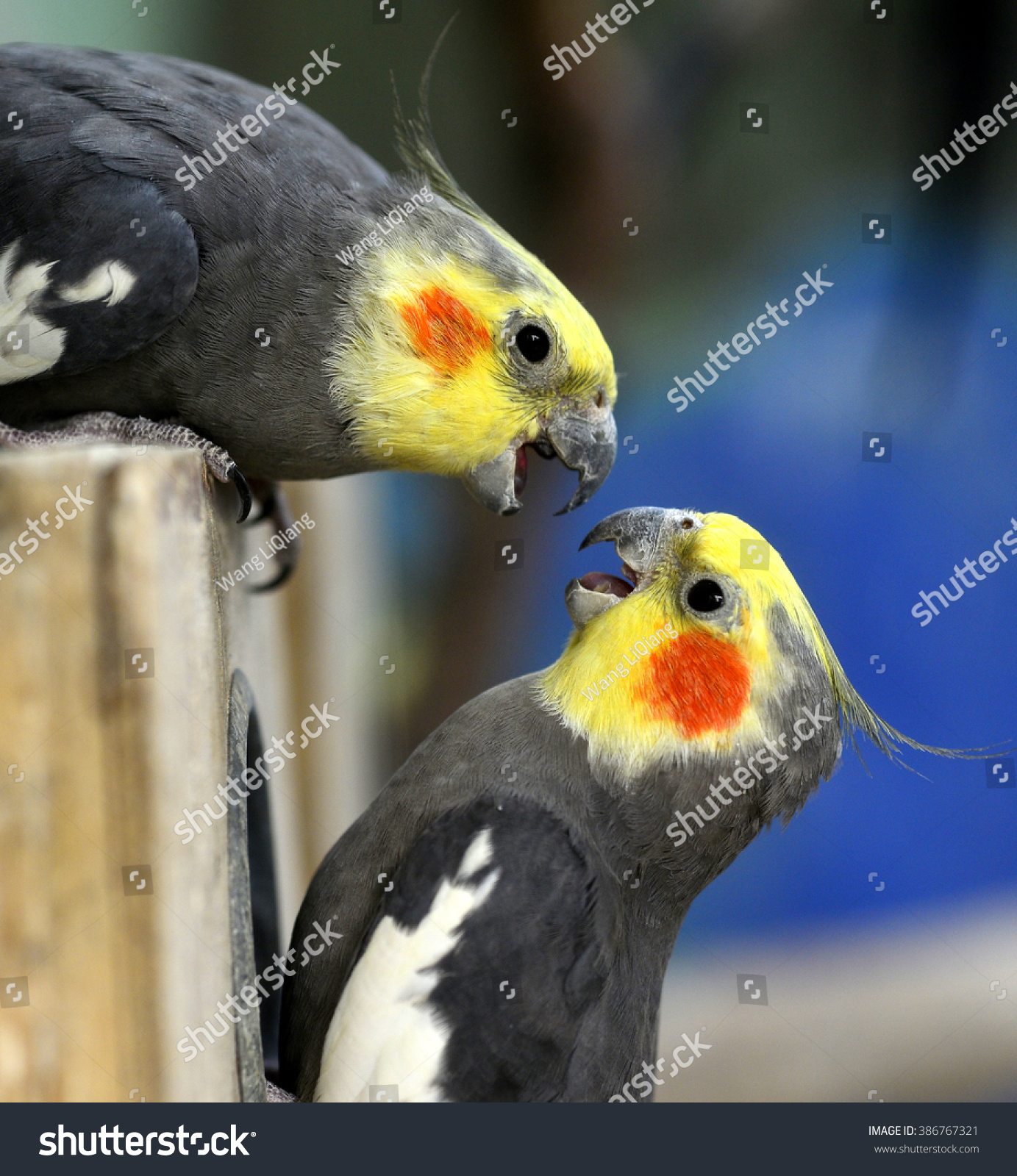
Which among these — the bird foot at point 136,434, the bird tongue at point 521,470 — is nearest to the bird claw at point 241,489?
the bird foot at point 136,434

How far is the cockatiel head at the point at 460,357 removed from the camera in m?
1.66

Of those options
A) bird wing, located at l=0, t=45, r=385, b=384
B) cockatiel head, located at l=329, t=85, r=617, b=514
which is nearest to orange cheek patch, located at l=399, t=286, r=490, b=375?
cockatiel head, located at l=329, t=85, r=617, b=514

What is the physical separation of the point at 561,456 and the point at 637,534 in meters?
0.29

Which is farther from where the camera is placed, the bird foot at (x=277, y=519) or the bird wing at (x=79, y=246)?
the bird foot at (x=277, y=519)

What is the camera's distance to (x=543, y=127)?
2.34 meters

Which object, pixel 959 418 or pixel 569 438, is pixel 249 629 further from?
pixel 959 418

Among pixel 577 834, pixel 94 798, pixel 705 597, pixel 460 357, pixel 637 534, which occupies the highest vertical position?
pixel 460 357

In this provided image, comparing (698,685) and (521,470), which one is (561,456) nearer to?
(521,470)

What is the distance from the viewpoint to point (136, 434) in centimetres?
152

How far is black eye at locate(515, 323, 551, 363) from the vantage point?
5.58ft

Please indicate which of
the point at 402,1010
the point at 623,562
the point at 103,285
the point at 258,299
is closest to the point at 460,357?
the point at 258,299

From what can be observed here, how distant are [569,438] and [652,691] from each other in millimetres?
510

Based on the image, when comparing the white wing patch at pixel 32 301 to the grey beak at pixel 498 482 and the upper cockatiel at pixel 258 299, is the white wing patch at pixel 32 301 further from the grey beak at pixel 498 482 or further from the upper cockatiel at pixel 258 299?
the grey beak at pixel 498 482
